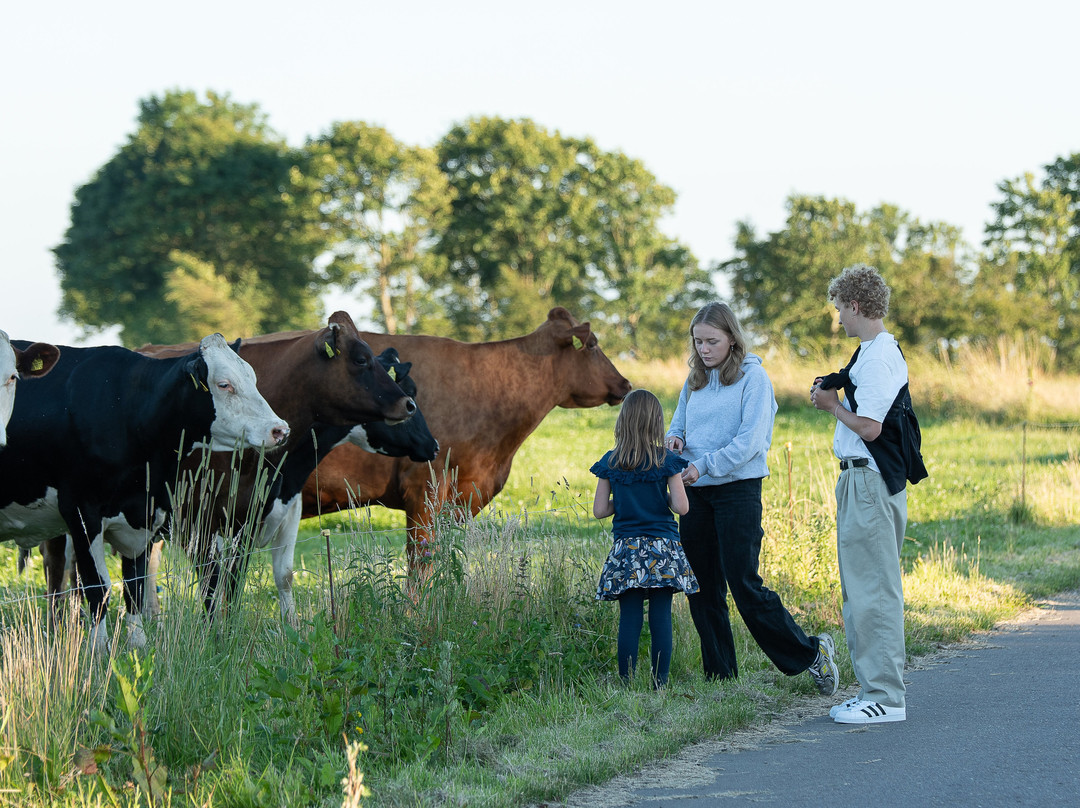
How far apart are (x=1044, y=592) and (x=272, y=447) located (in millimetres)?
6321

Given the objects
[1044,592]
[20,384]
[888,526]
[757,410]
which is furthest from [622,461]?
[1044,592]

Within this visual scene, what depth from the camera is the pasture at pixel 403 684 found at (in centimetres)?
439

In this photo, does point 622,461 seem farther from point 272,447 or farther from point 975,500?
point 975,500

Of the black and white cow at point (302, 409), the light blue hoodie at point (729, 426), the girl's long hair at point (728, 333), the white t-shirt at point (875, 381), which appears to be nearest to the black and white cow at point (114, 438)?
the black and white cow at point (302, 409)

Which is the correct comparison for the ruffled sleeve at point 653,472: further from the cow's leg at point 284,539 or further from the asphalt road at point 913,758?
the cow's leg at point 284,539

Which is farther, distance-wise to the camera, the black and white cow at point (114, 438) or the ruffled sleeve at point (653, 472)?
the black and white cow at point (114, 438)

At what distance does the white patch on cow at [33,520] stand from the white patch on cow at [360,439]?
200 cm

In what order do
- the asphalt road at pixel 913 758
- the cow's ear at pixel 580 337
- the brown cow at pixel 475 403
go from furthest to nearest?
the cow's ear at pixel 580 337 < the brown cow at pixel 475 403 < the asphalt road at pixel 913 758

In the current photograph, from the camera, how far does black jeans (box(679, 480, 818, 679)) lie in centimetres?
604

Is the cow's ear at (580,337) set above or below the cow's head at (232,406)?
above

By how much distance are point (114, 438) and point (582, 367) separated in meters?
4.38

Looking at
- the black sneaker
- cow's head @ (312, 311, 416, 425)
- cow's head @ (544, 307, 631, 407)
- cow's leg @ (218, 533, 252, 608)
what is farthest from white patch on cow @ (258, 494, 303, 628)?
the black sneaker

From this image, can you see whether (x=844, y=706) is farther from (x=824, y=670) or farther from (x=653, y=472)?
(x=653, y=472)

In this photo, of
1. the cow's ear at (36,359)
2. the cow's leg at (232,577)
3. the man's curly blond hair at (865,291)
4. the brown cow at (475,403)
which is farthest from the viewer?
the brown cow at (475,403)
